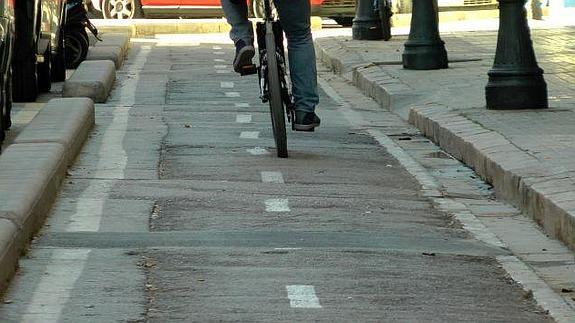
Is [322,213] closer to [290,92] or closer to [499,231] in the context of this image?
[499,231]

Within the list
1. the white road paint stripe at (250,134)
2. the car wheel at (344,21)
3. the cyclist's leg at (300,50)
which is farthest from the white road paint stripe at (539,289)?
the car wheel at (344,21)

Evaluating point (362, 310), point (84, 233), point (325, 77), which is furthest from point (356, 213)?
point (325, 77)

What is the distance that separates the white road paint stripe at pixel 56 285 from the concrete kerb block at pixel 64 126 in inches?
106

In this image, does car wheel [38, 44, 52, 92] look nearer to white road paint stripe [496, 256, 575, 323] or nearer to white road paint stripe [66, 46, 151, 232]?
white road paint stripe [66, 46, 151, 232]

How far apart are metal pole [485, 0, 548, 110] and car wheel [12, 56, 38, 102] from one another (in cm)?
437

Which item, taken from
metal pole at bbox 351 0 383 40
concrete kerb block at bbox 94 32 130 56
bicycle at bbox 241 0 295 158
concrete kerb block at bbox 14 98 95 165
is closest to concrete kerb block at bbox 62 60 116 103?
concrete kerb block at bbox 14 98 95 165

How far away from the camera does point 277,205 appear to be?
29.2 ft

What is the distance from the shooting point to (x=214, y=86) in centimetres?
1761

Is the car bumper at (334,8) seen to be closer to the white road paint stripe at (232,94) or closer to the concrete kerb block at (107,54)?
the concrete kerb block at (107,54)

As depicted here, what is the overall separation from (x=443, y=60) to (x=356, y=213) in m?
9.09

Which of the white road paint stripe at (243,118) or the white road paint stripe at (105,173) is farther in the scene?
the white road paint stripe at (243,118)

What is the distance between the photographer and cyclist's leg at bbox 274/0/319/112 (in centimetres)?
1080

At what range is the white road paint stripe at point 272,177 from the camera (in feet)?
32.2

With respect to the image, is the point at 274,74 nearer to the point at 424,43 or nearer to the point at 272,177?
the point at 272,177
